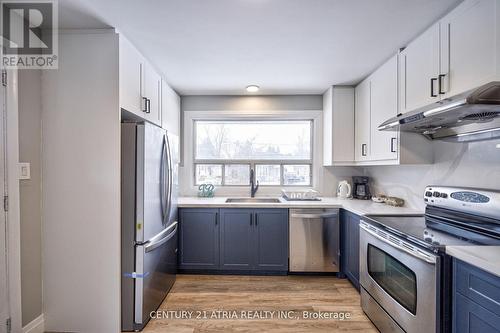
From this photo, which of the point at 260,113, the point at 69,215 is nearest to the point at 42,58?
the point at 69,215

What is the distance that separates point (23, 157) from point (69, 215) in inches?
20.0

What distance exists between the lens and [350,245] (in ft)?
8.90

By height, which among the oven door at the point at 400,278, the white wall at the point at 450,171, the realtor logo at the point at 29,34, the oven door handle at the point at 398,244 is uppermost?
the realtor logo at the point at 29,34

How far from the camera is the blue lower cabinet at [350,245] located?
2582 mm

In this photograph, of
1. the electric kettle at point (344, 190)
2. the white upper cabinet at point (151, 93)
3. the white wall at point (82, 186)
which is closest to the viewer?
the white wall at point (82, 186)

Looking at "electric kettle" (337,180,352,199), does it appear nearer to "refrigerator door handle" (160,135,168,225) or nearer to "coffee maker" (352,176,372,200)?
"coffee maker" (352,176,372,200)

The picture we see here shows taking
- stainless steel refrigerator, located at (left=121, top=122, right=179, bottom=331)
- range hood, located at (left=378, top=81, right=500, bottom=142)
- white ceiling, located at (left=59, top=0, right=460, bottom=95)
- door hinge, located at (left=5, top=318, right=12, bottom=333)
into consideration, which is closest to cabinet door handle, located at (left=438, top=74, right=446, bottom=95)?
range hood, located at (left=378, top=81, right=500, bottom=142)

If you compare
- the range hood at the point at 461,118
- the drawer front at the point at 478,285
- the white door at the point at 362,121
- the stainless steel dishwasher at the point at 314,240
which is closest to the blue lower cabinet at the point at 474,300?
the drawer front at the point at 478,285

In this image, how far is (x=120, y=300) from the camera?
6.32 ft

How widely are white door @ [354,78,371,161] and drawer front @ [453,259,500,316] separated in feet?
5.45

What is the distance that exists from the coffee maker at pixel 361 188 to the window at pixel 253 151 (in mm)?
626

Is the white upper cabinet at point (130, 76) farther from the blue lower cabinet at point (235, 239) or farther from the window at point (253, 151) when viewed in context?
the window at point (253, 151)

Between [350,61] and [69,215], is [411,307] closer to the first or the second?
[350,61]

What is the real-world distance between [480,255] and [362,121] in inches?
80.0
